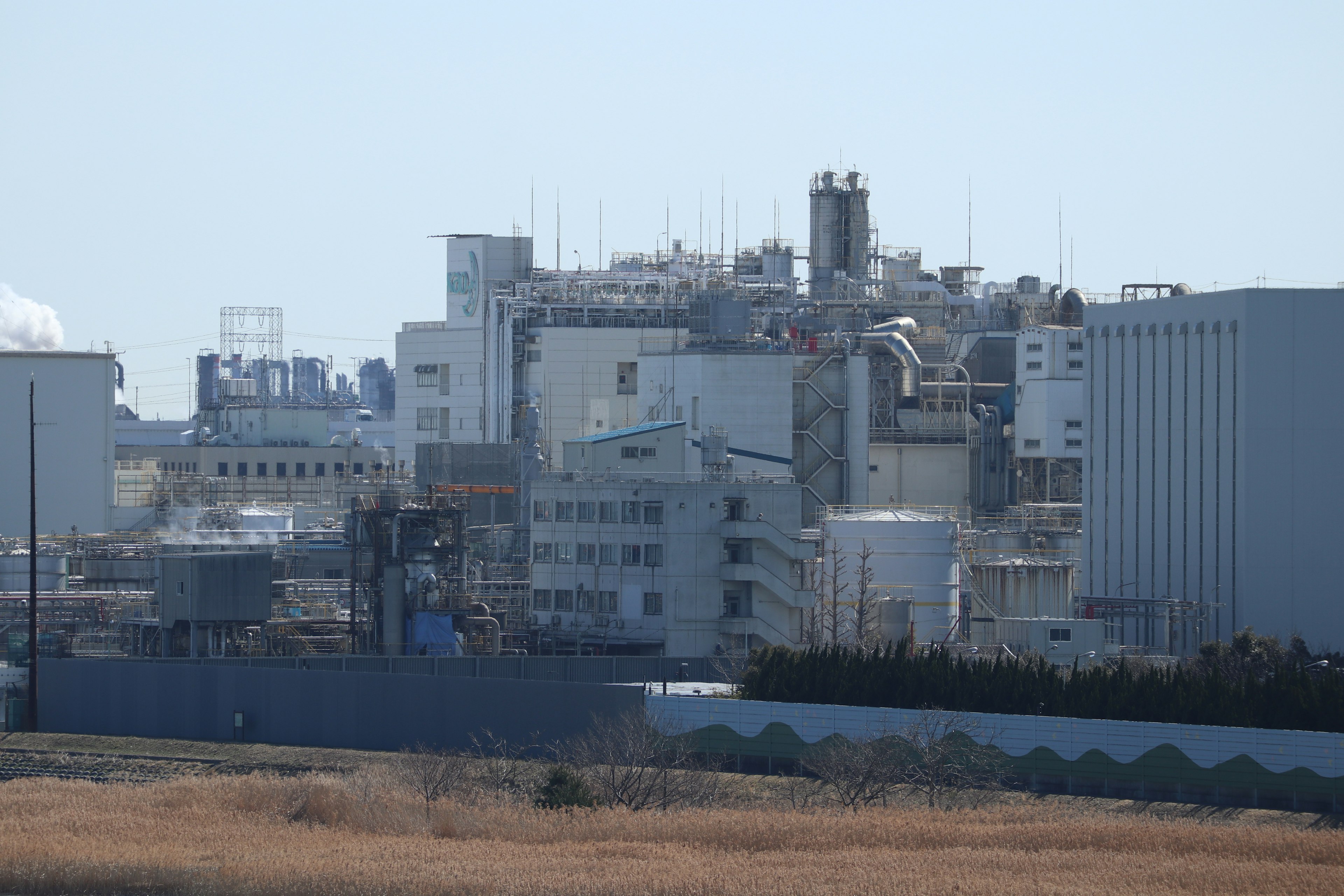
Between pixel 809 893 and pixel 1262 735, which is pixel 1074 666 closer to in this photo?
pixel 1262 735

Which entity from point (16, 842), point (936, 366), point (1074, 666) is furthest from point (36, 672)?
point (936, 366)

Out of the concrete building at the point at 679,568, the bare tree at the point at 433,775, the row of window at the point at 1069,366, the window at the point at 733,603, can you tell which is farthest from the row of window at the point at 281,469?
the bare tree at the point at 433,775

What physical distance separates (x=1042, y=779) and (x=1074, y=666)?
464 cm

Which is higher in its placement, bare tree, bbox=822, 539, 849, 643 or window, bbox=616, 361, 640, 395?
window, bbox=616, 361, 640, 395

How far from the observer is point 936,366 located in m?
117

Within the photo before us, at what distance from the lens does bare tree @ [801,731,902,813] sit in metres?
50.6

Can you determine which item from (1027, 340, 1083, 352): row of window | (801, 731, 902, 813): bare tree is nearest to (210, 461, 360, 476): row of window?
(1027, 340, 1083, 352): row of window

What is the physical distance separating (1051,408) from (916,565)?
29222mm

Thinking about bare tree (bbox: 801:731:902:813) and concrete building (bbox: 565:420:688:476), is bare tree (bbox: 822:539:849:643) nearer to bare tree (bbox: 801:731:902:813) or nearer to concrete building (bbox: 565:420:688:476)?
concrete building (bbox: 565:420:688:476)

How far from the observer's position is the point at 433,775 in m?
51.8

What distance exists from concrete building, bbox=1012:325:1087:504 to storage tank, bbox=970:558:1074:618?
66.5 ft

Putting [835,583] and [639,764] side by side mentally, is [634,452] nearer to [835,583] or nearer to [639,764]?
[835,583]

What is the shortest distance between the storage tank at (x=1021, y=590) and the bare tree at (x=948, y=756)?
28739mm

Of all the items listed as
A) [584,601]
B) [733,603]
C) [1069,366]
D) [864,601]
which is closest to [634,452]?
[584,601]
